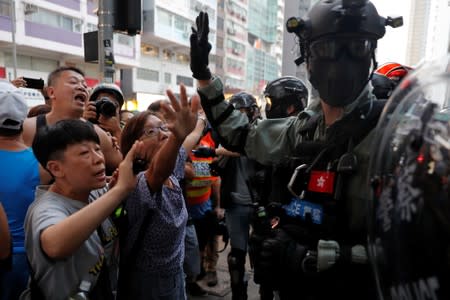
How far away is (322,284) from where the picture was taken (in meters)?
1.40

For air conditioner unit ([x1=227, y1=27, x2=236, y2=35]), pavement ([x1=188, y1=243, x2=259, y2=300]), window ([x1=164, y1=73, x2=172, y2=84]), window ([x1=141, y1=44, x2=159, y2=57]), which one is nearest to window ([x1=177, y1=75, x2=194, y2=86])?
window ([x1=164, y1=73, x2=172, y2=84])

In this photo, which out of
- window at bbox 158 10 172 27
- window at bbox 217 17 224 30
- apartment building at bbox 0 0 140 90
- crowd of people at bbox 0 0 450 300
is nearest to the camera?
crowd of people at bbox 0 0 450 300

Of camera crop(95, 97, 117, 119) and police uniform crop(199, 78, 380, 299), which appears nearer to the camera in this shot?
police uniform crop(199, 78, 380, 299)

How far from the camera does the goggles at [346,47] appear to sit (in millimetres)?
1402

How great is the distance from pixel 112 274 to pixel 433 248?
1663 millimetres

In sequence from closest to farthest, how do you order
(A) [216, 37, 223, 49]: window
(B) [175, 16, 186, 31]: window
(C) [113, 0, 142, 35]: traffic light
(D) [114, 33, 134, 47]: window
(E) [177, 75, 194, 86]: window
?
(C) [113, 0, 142, 35]: traffic light → (D) [114, 33, 134, 47]: window → (B) [175, 16, 186, 31]: window → (E) [177, 75, 194, 86]: window → (A) [216, 37, 223, 49]: window

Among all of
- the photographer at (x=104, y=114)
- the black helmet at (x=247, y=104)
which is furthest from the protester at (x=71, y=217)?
the black helmet at (x=247, y=104)

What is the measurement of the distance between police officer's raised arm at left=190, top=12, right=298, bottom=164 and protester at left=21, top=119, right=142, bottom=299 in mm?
386

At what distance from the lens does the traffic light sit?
3.91 m

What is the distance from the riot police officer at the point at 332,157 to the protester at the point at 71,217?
575 mm

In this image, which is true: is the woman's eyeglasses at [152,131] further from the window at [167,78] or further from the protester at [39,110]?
the window at [167,78]

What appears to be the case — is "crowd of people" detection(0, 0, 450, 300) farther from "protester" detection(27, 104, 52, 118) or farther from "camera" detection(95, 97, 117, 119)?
"protester" detection(27, 104, 52, 118)

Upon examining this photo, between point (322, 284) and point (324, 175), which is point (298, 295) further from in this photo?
point (324, 175)

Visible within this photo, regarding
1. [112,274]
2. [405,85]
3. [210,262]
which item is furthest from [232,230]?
[405,85]
